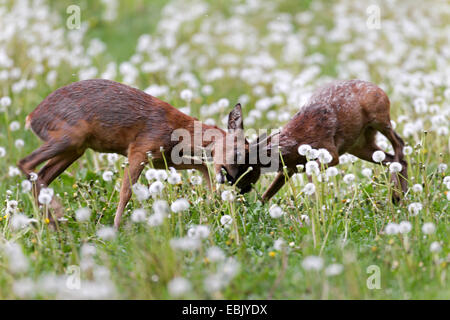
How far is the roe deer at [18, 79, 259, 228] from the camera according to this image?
240 inches

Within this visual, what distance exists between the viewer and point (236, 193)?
6.09m

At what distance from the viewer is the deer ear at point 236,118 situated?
6238 millimetres

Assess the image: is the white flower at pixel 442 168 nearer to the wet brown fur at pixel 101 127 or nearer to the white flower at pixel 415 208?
the white flower at pixel 415 208

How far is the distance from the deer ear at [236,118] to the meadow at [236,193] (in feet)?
2.17

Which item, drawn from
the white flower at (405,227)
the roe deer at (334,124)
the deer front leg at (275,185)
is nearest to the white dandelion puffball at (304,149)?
the roe deer at (334,124)

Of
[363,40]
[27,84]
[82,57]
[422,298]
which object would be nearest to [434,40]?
[363,40]

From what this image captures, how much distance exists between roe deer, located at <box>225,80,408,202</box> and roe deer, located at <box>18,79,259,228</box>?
0.52 m

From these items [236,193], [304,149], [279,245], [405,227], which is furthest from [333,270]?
[236,193]

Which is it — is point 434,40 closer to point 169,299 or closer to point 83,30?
point 83,30

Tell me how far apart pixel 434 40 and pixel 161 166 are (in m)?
8.44

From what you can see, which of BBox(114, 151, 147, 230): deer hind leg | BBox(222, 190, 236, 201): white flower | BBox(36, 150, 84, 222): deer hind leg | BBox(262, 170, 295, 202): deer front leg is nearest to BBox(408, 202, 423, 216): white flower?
BBox(222, 190, 236, 201): white flower

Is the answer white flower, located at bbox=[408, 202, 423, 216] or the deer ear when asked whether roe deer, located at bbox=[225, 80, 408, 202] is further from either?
white flower, located at bbox=[408, 202, 423, 216]

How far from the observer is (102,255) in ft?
17.0
